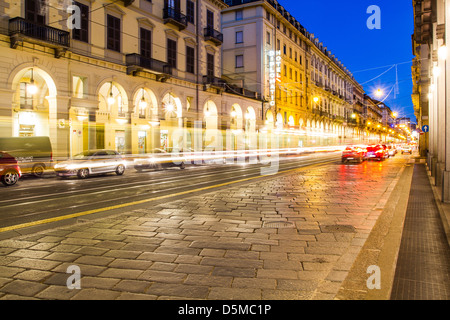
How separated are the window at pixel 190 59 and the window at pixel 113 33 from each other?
7.51 m

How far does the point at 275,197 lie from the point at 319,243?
4346 millimetres

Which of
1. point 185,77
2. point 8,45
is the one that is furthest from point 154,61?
point 8,45

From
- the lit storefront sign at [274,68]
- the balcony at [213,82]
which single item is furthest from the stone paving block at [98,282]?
the lit storefront sign at [274,68]

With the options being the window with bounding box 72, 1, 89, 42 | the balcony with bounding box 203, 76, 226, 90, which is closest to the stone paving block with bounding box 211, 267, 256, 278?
the window with bounding box 72, 1, 89, 42

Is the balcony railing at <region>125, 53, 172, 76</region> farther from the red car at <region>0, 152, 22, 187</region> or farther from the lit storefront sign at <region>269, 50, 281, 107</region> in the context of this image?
the lit storefront sign at <region>269, 50, 281, 107</region>

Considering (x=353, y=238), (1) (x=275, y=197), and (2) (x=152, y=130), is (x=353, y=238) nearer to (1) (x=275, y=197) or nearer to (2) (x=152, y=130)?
(1) (x=275, y=197)

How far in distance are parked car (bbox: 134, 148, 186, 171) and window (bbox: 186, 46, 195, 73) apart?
988 centimetres

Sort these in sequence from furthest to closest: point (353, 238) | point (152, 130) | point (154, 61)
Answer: point (152, 130), point (154, 61), point (353, 238)

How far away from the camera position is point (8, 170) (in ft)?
43.4

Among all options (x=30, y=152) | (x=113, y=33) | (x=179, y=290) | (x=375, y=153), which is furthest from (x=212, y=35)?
(x=179, y=290)

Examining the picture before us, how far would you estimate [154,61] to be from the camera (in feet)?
81.7

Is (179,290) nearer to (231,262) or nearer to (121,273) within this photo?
(121,273)

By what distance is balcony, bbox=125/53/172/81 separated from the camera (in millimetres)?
23469

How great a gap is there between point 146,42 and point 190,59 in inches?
212
